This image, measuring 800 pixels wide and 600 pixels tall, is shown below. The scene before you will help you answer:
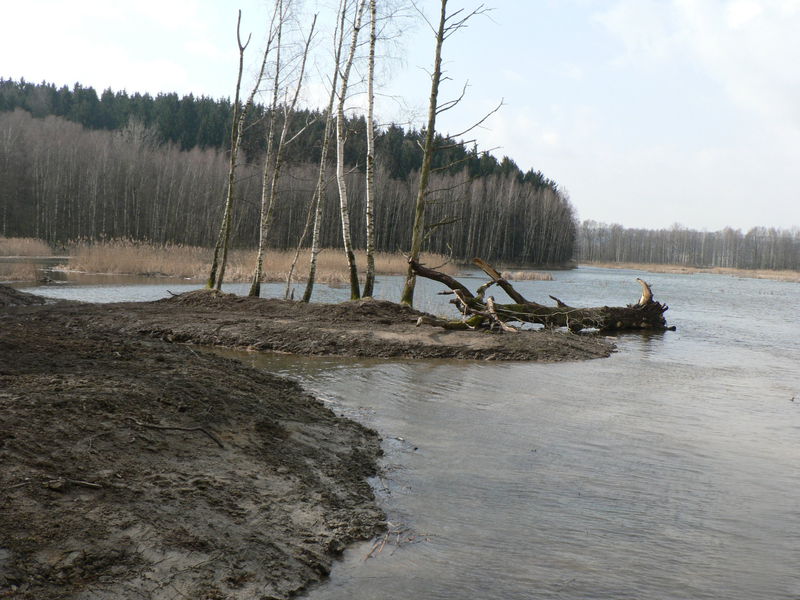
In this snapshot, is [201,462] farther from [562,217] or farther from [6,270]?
[562,217]

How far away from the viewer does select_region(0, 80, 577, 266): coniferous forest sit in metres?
63.0

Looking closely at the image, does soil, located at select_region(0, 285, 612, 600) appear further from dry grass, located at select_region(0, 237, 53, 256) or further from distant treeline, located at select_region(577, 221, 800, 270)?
distant treeline, located at select_region(577, 221, 800, 270)

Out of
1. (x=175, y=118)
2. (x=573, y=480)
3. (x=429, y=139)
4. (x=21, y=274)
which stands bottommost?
(x=21, y=274)

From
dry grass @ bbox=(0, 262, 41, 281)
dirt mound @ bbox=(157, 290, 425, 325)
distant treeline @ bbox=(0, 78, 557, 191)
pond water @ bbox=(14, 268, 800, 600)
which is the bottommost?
dry grass @ bbox=(0, 262, 41, 281)

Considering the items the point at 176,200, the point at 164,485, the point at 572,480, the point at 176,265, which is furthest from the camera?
the point at 176,200

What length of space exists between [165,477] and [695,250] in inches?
6789

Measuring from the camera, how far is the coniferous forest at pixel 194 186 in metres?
63.0

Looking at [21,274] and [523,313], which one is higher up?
[523,313]

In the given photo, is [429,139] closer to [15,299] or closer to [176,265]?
[15,299]

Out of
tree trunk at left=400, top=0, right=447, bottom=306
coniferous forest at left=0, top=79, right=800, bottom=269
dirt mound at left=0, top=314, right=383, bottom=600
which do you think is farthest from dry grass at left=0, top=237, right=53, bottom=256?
dirt mound at left=0, top=314, right=383, bottom=600

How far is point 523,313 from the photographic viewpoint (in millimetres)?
15906

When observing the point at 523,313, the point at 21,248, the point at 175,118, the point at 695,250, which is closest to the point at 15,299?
the point at 523,313

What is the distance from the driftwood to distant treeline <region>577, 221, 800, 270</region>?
391 feet

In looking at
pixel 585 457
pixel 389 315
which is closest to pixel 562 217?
pixel 389 315
